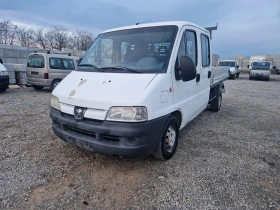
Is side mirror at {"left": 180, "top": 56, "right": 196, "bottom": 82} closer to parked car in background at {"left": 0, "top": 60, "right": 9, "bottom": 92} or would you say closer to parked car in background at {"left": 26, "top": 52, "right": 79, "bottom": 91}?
parked car in background at {"left": 26, "top": 52, "right": 79, "bottom": 91}

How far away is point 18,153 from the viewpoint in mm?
3531

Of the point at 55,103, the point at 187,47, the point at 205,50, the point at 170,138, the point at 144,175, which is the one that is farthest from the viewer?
the point at 205,50

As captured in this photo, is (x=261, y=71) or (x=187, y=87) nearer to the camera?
(x=187, y=87)

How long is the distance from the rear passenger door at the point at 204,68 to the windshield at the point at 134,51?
1318mm

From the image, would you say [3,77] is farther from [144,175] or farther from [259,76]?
[259,76]

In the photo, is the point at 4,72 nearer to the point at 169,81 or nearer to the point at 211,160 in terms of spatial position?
the point at 169,81

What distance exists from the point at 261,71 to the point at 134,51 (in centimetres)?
2049

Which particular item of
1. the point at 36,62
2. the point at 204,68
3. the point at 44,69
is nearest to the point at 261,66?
the point at 204,68

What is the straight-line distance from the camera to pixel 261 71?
64.9 feet

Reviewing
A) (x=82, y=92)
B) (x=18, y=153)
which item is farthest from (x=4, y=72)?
(x=82, y=92)

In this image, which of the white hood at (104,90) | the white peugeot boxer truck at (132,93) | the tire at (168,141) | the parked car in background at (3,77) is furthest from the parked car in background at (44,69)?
the tire at (168,141)

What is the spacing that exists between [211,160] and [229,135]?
148 cm

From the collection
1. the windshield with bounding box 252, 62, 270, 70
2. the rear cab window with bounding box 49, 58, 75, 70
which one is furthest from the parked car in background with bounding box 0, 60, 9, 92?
the windshield with bounding box 252, 62, 270, 70

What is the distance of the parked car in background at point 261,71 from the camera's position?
64.8ft
